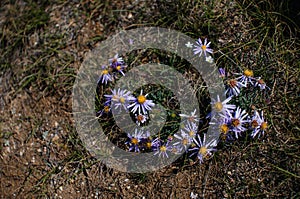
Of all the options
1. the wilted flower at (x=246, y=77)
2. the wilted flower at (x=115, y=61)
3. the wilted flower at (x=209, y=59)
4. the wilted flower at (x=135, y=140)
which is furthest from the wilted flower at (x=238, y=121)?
the wilted flower at (x=115, y=61)

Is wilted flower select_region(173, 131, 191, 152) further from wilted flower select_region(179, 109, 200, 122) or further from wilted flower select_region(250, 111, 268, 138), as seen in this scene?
wilted flower select_region(250, 111, 268, 138)

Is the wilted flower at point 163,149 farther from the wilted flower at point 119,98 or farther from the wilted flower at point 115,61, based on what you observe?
the wilted flower at point 115,61

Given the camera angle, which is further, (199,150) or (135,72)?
(135,72)

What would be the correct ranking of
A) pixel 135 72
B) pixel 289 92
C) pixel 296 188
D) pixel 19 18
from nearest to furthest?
pixel 296 188
pixel 289 92
pixel 135 72
pixel 19 18

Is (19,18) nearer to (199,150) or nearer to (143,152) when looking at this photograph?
(143,152)

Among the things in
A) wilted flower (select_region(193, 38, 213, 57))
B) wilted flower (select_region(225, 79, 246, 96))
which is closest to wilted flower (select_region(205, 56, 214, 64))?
wilted flower (select_region(193, 38, 213, 57))

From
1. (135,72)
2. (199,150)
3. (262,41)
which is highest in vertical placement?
(262,41)

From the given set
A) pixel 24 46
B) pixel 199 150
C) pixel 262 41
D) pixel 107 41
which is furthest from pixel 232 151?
pixel 24 46

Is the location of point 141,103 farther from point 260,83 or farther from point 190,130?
point 260,83
